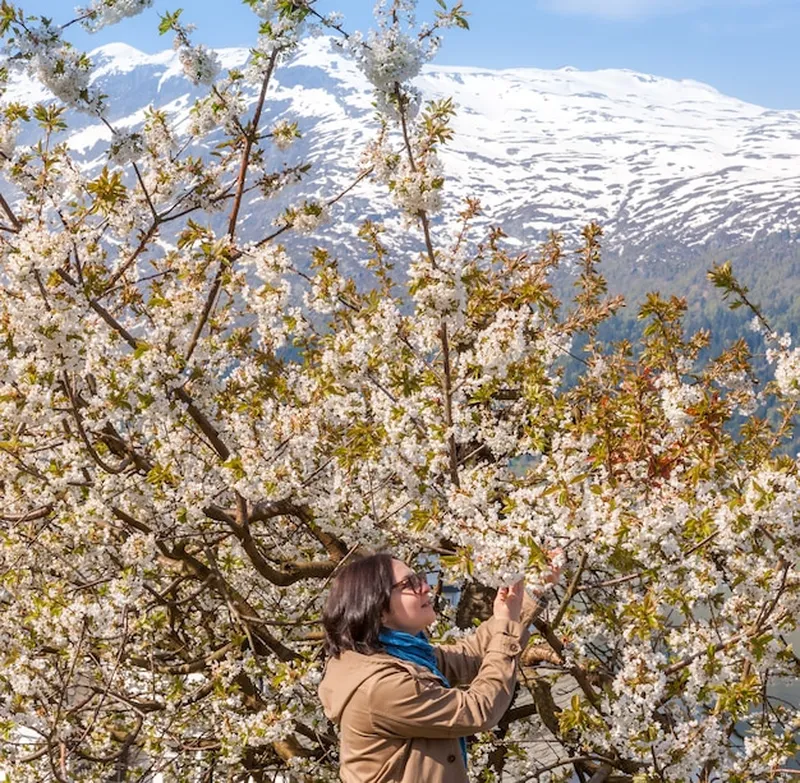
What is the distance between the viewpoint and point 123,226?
719 centimetres

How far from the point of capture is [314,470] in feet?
21.7

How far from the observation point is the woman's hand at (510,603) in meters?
3.67

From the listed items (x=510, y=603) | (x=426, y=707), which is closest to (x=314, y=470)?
(x=510, y=603)

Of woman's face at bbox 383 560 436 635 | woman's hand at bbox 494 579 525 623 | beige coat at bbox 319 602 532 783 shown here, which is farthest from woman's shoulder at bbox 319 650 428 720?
woman's hand at bbox 494 579 525 623

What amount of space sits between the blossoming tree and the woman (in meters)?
0.37

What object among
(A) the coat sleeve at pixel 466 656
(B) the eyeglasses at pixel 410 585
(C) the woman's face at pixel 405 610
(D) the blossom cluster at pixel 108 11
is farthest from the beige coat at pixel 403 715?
(D) the blossom cluster at pixel 108 11

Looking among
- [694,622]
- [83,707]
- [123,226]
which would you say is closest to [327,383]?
[123,226]

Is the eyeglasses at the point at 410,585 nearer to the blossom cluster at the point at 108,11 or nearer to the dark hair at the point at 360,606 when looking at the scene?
A: the dark hair at the point at 360,606

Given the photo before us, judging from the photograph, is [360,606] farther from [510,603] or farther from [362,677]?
[510,603]

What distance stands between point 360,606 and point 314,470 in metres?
3.21

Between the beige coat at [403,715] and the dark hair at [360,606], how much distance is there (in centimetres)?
7

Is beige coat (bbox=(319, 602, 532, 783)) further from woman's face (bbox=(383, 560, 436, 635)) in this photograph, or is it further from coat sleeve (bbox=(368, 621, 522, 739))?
woman's face (bbox=(383, 560, 436, 635))

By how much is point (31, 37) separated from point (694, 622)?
548 cm

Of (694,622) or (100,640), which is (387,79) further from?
(100,640)
